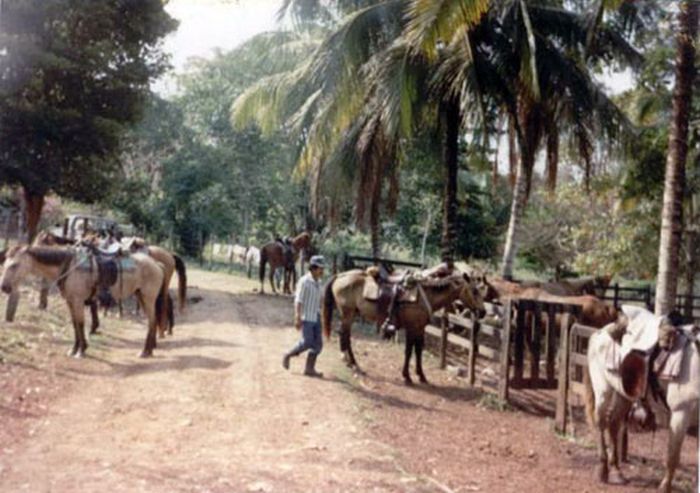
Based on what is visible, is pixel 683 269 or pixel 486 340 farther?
pixel 683 269

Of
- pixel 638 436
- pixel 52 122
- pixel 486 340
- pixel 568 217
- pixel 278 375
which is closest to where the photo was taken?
pixel 52 122

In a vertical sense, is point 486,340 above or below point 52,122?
below

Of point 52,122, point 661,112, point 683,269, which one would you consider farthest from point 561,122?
point 52,122

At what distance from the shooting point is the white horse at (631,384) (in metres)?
3.95

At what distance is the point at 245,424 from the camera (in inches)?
180

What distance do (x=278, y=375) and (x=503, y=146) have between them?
439 centimetres

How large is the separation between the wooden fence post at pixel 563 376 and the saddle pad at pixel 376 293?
Result: 1.93m

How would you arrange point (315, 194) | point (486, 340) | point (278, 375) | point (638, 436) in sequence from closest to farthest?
point (638, 436) < point (278, 375) < point (315, 194) < point (486, 340)

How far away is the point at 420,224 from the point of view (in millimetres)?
10250

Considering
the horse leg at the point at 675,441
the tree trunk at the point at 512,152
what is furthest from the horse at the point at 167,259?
the tree trunk at the point at 512,152

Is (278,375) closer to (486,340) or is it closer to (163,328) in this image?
(163,328)

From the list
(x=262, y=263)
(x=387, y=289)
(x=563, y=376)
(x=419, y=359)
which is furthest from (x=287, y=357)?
(x=563, y=376)

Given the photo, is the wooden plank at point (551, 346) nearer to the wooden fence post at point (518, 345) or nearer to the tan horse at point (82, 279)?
the wooden fence post at point (518, 345)

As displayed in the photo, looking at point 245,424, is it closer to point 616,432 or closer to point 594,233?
point 616,432
